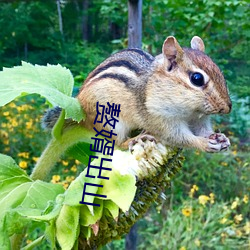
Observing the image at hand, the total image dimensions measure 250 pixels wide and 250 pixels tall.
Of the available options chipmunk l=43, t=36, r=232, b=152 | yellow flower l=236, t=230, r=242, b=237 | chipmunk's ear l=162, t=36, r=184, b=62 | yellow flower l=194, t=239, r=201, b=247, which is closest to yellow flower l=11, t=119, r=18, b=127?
yellow flower l=194, t=239, r=201, b=247

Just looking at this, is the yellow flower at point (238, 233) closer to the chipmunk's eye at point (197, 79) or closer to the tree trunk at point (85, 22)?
the chipmunk's eye at point (197, 79)

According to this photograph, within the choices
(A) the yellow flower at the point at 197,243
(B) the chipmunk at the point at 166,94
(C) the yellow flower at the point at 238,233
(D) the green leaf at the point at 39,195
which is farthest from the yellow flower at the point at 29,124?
(D) the green leaf at the point at 39,195

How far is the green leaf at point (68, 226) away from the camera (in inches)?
19.3

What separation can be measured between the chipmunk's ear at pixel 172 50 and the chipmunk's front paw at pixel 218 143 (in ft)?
0.51

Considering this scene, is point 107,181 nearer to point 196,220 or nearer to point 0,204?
point 0,204

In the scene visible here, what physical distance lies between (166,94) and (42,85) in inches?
9.8

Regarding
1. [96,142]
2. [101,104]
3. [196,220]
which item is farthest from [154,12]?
[96,142]

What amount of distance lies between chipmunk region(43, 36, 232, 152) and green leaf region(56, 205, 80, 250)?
0.20m

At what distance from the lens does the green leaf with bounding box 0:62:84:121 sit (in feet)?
1.91

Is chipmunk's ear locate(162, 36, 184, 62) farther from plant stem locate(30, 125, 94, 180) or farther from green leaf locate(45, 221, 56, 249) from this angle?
green leaf locate(45, 221, 56, 249)

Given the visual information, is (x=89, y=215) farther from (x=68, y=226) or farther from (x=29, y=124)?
(x=29, y=124)

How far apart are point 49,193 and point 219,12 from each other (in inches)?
60.8

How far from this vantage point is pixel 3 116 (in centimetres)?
271

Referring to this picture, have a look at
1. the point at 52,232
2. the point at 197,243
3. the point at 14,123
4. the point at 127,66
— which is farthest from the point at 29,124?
the point at 52,232
